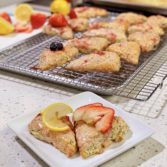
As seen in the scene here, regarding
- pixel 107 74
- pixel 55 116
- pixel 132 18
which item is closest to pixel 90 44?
pixel 107 74

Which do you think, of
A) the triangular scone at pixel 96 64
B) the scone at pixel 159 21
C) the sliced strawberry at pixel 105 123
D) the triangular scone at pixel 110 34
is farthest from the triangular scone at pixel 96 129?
the scone at pixel 159 21

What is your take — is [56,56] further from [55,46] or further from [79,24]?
[79,24]

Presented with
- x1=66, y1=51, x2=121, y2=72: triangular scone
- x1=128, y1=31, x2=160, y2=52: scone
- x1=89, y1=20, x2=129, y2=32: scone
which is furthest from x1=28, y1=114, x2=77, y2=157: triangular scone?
x1=89, y1=20, x2=129, y2=32: scone

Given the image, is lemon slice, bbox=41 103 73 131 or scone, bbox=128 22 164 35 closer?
lemon slice, bbox=41 103 73 131

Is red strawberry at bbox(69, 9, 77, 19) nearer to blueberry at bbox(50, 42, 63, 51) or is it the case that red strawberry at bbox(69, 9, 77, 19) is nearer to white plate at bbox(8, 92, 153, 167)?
blueberry at bbox(50, 42, 63, 51)

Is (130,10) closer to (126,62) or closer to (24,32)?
(24,32)

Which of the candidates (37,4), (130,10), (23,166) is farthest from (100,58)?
(37,4)

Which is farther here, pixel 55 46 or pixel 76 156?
pixel 55 46
